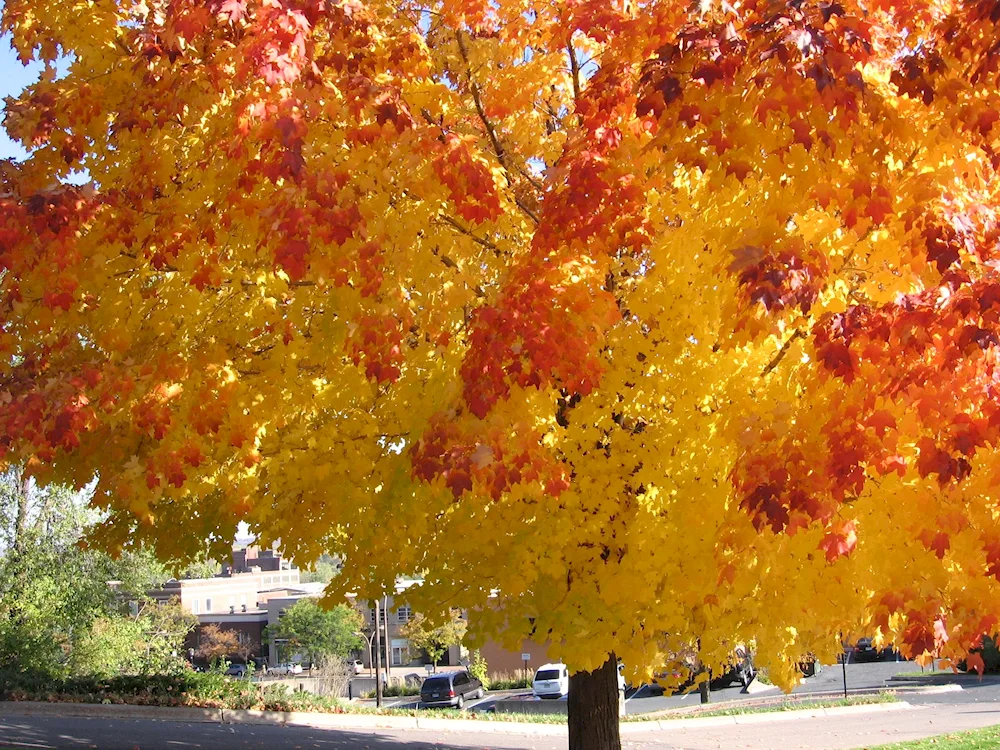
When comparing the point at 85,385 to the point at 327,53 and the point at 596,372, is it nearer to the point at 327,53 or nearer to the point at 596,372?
the point at 327,53

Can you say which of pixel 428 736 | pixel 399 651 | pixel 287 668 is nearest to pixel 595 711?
pixel 428 736

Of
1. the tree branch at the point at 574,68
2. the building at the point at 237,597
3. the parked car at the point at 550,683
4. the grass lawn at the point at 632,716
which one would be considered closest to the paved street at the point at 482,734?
the grass lawn at the point at 632,716

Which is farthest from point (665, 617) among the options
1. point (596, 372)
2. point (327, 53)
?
point (327, 53)

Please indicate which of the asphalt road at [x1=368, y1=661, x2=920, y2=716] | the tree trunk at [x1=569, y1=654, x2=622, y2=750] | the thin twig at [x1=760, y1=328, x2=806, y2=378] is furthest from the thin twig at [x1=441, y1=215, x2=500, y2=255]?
the asphalt road at [x1=368, y1=661, x2=920, y2=716]

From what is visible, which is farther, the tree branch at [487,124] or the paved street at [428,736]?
the paved street at [428,736]

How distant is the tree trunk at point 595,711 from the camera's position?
9195 mm

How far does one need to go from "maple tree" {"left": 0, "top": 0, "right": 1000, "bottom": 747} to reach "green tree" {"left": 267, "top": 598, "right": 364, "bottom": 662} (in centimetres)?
4995

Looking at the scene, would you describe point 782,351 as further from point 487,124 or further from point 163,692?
point 163,692

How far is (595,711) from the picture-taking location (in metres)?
9.23

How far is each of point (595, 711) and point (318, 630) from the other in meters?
49.1

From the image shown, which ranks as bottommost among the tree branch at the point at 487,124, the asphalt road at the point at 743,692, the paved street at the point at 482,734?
the asphalt road at the point at 743,692

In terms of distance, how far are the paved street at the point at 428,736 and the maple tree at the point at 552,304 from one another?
25.1ft

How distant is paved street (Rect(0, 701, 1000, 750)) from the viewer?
45.1 feet

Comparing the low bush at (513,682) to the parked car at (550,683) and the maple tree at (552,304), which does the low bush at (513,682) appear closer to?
the parked car at (550,683)
